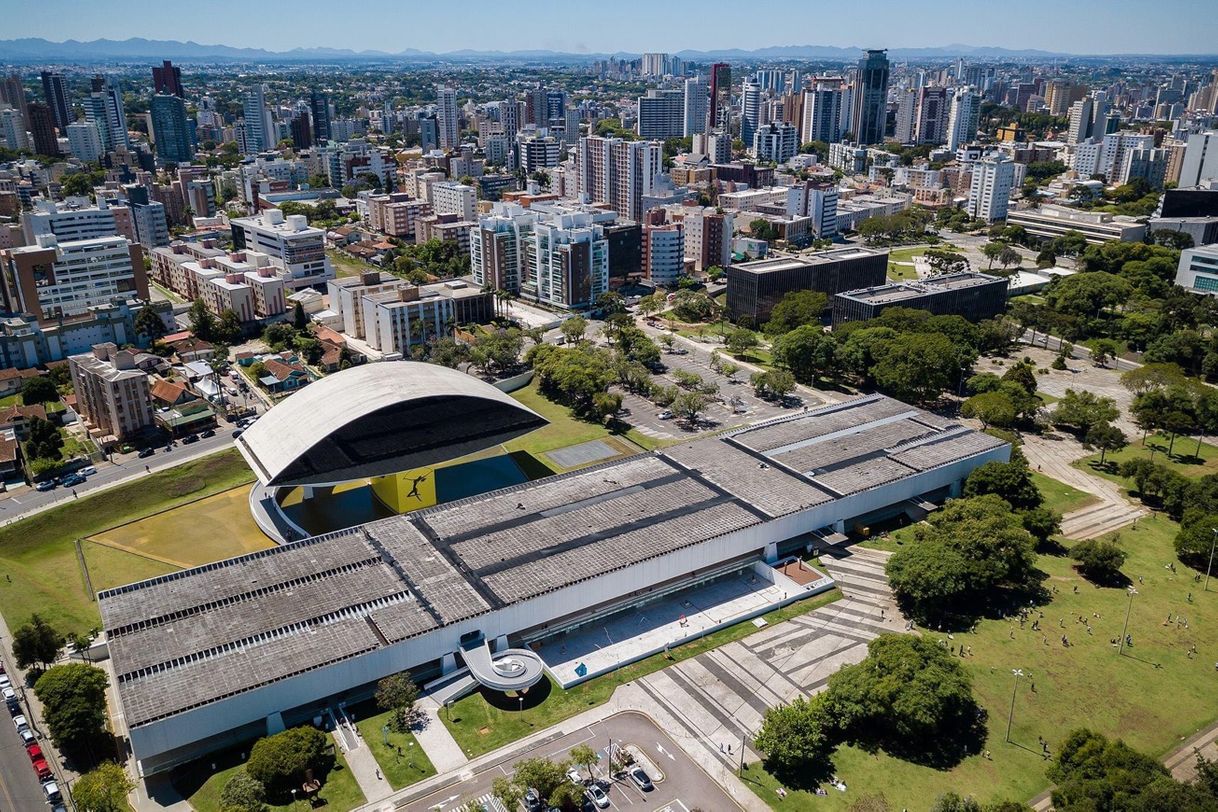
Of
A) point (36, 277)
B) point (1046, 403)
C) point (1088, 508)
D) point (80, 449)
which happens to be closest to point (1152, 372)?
point (1046, 403)

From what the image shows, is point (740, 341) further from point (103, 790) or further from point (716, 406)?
point (103, 790)

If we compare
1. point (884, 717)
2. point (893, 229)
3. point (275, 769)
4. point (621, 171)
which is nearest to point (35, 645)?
point (275, 769)

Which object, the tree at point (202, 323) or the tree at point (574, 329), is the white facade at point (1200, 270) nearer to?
the tree at point (574, 329)

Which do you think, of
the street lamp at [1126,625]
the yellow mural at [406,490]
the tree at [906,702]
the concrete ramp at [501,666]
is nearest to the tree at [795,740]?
the tree at [906,702]

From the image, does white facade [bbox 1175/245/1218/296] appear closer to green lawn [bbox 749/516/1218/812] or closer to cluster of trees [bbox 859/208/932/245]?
cluster of trees [bbox 859/208/932/245]

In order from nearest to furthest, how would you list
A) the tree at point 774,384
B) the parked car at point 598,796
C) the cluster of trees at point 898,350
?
the parked car at point 598,796 → the cluster of trees at point 898,350 → the tree at point 774,384

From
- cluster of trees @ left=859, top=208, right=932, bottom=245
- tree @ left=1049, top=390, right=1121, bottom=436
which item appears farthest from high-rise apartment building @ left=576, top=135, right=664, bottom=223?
tree @ left=1049, top=390, right=1121, bottom=436

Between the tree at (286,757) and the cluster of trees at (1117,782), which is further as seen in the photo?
the tree at (286,757)
